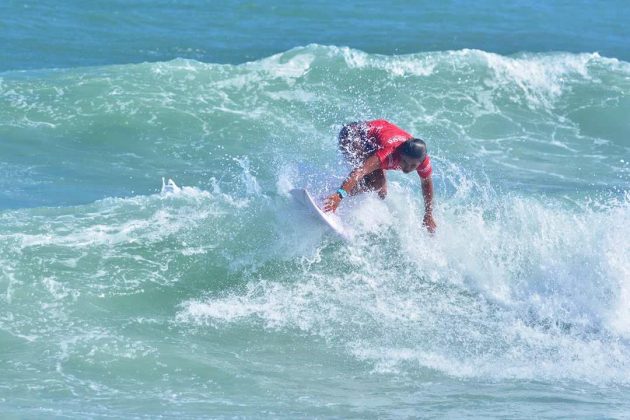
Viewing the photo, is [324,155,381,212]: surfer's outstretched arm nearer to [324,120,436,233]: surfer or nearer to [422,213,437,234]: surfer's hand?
[324,120,436,233]: surfer

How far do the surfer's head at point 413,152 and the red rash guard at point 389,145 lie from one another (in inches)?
4.3

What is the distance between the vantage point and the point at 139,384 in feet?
25.1

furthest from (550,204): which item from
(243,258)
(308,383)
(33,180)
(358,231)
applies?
(33,180)

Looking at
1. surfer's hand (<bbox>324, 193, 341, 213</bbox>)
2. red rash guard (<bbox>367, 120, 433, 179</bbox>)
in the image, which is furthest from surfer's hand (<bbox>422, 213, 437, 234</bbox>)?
surfer's hand (<bbox>324, 193, 341, 213</bbox>)

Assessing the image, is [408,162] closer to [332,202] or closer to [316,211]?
[332,202]

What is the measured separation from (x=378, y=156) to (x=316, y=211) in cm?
79

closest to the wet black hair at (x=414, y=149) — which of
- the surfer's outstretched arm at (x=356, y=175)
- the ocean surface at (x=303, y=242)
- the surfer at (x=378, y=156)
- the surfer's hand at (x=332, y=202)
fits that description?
the surfer at (x=378, y=156)

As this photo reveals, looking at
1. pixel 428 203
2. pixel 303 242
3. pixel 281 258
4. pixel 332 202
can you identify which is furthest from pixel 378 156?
pixel 281 258

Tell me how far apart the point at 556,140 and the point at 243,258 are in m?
7.22

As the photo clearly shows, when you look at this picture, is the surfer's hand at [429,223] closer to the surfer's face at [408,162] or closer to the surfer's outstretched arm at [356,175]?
the surfer's face at [408,162]

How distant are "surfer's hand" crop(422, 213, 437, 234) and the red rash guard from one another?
0.60m

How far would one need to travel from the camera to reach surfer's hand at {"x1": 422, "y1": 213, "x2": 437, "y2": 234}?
33.3ft

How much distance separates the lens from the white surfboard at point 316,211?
31.4ft

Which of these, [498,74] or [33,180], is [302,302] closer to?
[33,180]
